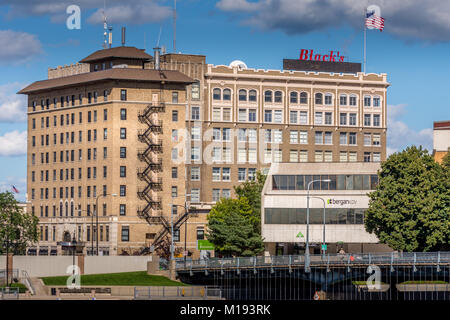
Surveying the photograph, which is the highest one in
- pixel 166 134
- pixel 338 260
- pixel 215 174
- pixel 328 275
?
pixel 166 134

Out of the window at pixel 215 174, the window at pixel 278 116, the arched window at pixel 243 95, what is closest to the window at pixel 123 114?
the window at pixel 215 174

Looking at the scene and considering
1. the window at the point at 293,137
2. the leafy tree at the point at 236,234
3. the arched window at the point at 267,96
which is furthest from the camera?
the window at the point at 293,137

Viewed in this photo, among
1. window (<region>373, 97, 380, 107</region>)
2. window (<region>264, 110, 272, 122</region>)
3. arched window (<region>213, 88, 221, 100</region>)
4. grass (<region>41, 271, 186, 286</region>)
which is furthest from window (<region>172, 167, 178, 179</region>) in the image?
window (<region>373, 97, 380, 107</region>)

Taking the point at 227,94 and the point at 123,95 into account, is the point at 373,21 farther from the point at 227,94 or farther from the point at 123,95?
the point at 123,95

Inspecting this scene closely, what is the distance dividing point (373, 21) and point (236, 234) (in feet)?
149

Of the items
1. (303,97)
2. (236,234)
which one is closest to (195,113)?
(303,97)

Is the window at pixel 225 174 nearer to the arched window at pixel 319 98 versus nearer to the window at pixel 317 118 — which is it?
the window at pixel 317 118

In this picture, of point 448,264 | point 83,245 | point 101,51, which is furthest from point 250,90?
point 448,264

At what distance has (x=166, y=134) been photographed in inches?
6855

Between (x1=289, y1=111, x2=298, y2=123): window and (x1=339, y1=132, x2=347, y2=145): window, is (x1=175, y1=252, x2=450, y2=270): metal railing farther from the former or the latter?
(x1=339, y1=132, x2=347, y2=145): window

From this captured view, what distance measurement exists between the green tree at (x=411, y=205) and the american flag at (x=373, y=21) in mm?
36782

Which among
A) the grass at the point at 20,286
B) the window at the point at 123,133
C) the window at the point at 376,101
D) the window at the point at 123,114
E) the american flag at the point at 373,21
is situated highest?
the american flag at the point at 373,21

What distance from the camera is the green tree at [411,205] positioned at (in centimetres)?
12544

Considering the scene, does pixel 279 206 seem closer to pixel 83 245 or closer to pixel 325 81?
pixel 83 245
